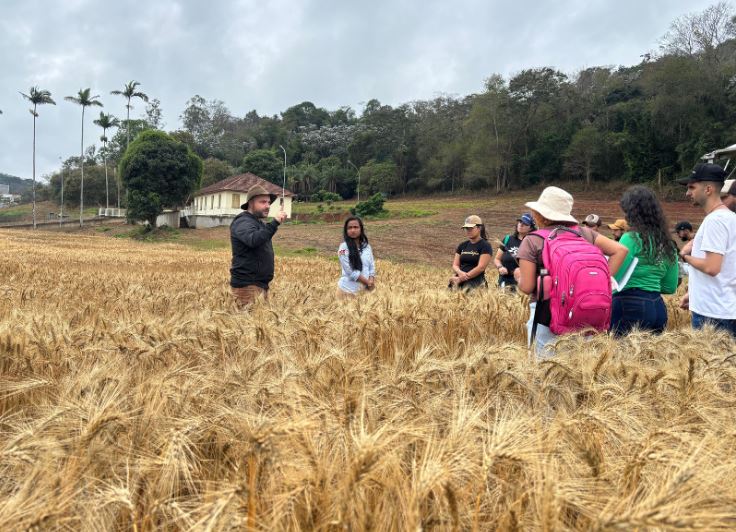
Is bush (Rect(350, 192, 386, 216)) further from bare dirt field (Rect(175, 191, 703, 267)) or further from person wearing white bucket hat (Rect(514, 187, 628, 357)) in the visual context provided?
person wearing white bucket hat (Rect(514, 187, 628, 357))

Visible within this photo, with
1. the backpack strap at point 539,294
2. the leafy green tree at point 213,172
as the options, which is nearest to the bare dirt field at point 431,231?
the backpack strap at point 539,294

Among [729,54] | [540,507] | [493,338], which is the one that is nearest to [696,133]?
[729,54]

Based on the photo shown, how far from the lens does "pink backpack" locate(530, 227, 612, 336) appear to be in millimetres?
3045

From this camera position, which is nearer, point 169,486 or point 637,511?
point 637,511

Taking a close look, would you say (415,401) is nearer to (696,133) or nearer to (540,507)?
(540,507)

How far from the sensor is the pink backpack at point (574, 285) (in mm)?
3045

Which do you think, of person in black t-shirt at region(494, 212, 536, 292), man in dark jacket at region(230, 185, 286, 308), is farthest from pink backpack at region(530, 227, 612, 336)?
person in black t-shirt at region(494, 212, 536, 292)

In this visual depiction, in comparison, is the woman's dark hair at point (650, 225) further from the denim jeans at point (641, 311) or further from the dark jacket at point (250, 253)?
the dark jacket at point (250, 253)

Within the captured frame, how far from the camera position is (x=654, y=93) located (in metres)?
49.3

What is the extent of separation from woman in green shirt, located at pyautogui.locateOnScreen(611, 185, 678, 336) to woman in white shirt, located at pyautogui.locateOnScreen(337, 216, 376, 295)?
292 cm

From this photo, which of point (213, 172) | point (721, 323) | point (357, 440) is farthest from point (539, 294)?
point (213, 172)

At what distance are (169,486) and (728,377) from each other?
255cm

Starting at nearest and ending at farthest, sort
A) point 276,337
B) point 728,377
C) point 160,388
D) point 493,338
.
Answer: point 160,388 → point 728,377 → point 276,337 → point 493,338

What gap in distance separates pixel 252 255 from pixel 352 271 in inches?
54.8
